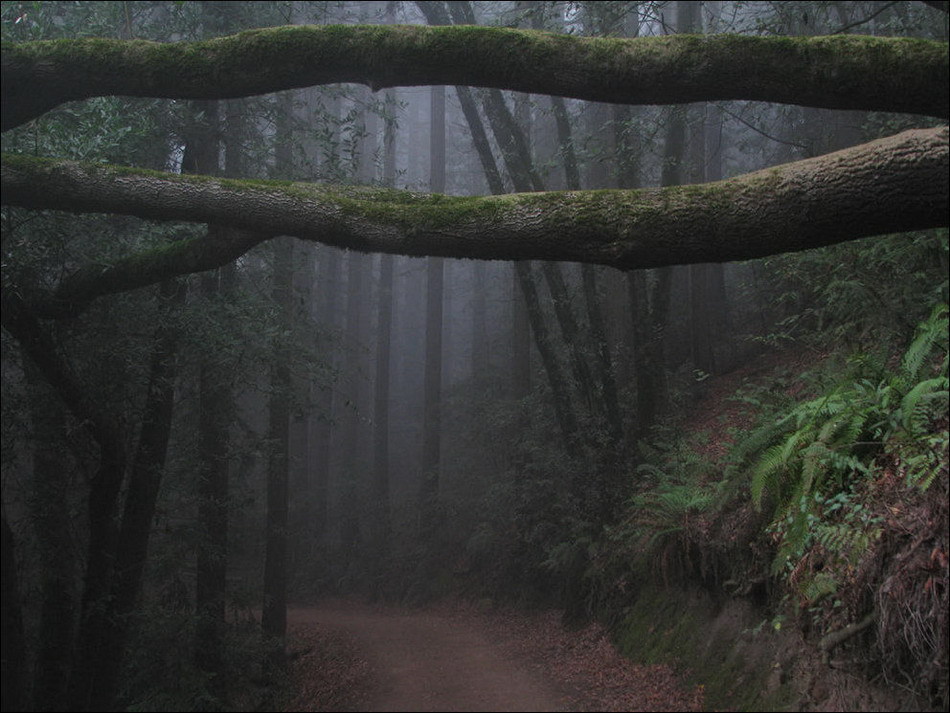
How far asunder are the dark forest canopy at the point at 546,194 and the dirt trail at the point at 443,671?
4379 mm

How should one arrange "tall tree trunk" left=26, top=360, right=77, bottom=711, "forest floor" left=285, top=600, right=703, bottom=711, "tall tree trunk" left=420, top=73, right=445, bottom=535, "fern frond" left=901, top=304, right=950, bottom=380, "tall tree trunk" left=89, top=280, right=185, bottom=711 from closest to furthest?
"fern frond" left=901, top=304, right=950, bottom=380
"forest floor" left=285, top=600, right=703, bottom=711
"tall tree trunk" left=26, top=360, right=77, bottom=711
"tall tree trunk" left=89, top=280, right=185, bottom=711
"tall tree trunk" left=420, top=73, right=445, bottom=535

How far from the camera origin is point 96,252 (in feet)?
26.8

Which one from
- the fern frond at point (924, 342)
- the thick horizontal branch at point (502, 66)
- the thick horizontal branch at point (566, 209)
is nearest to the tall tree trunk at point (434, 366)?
the thick horizontal branch at point (566, 209)

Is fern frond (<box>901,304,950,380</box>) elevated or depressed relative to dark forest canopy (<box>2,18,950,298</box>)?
depressed

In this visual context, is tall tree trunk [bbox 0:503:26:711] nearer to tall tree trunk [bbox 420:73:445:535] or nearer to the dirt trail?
the dirt trail

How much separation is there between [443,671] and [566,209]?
20.3ft

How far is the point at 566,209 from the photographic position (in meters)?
5.01

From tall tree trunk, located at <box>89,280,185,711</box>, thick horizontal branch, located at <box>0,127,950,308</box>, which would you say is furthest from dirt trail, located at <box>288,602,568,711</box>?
thick horizontal branch, located at <box>0,127,950,308</box>

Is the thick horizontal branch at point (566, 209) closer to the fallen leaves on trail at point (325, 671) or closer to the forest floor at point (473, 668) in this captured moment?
the forest floor at point (473, 668)

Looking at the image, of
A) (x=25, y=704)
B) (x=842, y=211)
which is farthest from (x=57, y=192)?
(x=842, y=211)

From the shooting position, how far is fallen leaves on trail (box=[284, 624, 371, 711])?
8.09m

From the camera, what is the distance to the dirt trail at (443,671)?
21.8ft

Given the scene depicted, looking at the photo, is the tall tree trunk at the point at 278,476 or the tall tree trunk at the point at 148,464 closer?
the tall tree trunk at the point at 148,464

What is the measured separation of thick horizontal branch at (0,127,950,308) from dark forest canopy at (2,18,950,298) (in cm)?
1
